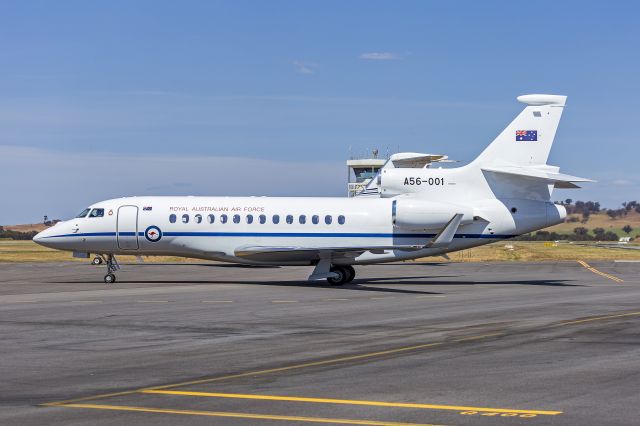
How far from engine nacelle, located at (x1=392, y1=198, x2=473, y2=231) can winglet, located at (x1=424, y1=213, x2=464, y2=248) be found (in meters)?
1.10

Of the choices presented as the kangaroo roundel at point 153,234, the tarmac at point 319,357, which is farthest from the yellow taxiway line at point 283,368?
the kangaroo roundel at point 153,234

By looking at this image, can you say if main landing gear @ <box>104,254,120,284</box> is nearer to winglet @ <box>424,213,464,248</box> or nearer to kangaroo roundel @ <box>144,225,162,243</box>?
kangaroo roundel @ <box>144,225,162,243</box>

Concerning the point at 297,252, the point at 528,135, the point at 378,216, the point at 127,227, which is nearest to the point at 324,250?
the point at 297,252

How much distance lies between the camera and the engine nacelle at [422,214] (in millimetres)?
36906

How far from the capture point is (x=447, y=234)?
3544 cm

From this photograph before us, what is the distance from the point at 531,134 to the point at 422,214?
215 inches

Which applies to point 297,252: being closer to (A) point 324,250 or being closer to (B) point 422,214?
(A) point 324,250

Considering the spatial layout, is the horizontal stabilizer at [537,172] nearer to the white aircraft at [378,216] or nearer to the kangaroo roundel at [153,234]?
the white aircraft at [378,216]

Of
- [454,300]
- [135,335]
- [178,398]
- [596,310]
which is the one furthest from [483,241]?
[178,398]

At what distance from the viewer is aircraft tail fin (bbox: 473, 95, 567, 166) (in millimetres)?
37625

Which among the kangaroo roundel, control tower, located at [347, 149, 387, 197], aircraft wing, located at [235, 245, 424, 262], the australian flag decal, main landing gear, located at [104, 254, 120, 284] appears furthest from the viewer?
control tower, located at [347, 149, 387, 197]

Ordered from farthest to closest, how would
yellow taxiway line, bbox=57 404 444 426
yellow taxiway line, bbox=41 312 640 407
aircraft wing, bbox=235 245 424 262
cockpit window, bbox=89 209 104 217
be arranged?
cockpit window, bbox=89 209 104 217
aircraft wing, bbox=235 245 424 262
yellow taxiway line, bbox=41 312 640 407
yellow taxiway line, bbox=57 404 444 426

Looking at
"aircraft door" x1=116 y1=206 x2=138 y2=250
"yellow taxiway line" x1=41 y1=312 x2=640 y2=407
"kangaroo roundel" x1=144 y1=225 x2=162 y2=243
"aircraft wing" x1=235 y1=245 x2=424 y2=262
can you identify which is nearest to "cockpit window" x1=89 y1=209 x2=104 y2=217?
"aircraft door" x1=116 y1=206 x2=138 y2=250

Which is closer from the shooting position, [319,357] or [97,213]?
[319,357]
